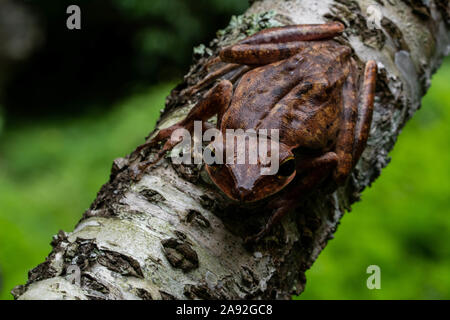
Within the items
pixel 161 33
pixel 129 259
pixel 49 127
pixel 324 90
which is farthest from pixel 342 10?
pixel 49 127

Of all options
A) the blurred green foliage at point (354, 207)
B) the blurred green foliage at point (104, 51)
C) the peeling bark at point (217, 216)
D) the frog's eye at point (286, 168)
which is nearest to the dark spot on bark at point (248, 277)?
the peeling bark at point (217, 216)

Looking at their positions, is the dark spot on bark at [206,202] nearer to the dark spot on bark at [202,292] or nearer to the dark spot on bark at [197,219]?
the dark spot on bark at [197,219]

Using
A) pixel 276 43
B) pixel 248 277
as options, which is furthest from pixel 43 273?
pixel 276 43

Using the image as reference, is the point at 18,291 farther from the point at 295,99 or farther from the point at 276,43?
the point at 276,43

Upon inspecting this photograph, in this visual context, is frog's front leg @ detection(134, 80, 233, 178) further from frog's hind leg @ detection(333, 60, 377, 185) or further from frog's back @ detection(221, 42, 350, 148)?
frog's hind leg @ detection(333, 60, 377, 185)

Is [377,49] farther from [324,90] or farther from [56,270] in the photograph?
[56,270]

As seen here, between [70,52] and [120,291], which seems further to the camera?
[70,52]
